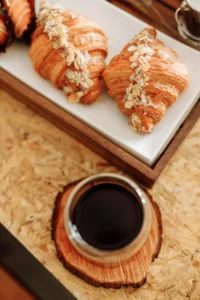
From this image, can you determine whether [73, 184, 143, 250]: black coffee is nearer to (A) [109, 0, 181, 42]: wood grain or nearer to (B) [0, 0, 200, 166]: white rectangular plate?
(B) [0, 0, 200, 166]: white rectangular plate

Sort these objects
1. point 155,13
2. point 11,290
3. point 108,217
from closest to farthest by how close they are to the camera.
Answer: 1. point 11,290
2. point 108,217
3. point 155,13

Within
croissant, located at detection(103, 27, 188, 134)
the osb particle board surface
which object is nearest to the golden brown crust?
the osb particle board surface

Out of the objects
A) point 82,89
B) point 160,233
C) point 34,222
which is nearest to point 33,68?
point 82,89

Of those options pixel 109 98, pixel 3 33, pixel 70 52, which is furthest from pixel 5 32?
pixel 109 98

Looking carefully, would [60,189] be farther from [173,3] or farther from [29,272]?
[173,3]

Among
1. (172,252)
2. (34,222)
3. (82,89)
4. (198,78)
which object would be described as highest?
(198,78)

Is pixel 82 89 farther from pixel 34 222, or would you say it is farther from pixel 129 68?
pixel 34 222
